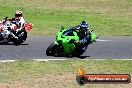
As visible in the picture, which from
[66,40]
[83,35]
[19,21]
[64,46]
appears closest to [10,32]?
[19,21]

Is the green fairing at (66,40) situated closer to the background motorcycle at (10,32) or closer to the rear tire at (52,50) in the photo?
the rear tire at (52,50)

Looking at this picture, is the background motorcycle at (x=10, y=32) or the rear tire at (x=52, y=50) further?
the background motorcycle at (x=10, y=32)

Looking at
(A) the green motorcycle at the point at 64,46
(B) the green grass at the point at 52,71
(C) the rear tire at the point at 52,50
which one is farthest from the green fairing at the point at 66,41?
(B) the green grass at the point at 52,71

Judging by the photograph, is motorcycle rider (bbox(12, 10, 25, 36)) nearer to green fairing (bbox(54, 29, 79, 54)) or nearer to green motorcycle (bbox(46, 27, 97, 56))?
green motorcycle (bbox(46, 27, 97, 56))

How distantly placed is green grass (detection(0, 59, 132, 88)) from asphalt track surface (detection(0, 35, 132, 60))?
1841mm

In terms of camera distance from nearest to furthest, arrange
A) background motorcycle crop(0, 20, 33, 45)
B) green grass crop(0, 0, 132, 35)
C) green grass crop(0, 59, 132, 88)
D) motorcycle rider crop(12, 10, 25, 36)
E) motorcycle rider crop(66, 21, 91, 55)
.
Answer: green grass crop(0, 59, 132, 88) < motorcycle rider crop(66, 21, 91, 55) < background motorcycle crop(0, 20, 33, 45) < motorcycle rider crop(12, 10, 25, 36) < green grass crop(0, 0, 132, 35)

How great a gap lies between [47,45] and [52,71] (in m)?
8.28

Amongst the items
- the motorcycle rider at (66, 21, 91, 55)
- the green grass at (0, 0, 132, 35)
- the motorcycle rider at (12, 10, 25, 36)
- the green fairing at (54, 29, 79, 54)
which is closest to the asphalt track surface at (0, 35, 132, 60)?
the motorcycle rider at (66, 21, 91, 55)

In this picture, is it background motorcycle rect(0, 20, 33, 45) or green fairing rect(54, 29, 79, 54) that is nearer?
green fairing rect(54, 29, 79, 54)

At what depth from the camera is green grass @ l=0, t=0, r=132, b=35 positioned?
34812 mm

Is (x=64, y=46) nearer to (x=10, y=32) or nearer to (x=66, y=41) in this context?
(x=66, y=41)

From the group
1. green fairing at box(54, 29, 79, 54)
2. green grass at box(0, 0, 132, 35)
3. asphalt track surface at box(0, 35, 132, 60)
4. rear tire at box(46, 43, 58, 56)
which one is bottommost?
green grass at box(0, 0, 132, 35)

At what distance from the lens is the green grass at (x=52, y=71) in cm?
1592

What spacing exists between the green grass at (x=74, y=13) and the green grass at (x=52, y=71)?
11.9 meters
